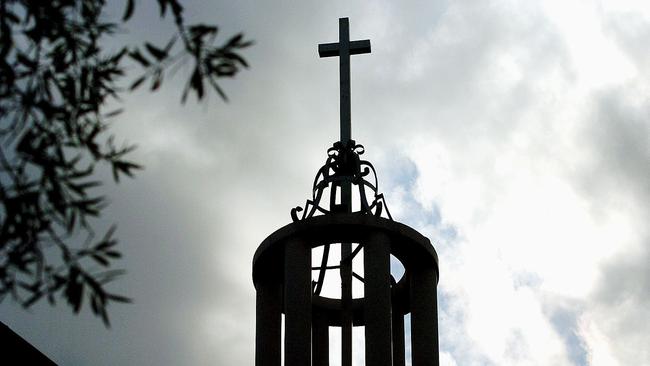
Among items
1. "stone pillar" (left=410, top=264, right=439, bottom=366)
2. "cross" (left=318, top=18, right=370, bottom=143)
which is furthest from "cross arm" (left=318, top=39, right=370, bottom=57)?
"stone pillar" (left=410, top=264, right=439, bottom=366)

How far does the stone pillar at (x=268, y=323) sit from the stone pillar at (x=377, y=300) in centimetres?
142

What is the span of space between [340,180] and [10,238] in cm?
1269

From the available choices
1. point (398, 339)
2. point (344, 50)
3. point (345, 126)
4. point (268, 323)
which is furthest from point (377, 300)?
point (344, 50)

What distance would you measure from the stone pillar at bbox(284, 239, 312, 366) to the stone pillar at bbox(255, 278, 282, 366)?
674 mm

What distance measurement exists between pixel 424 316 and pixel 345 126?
364 centimetres

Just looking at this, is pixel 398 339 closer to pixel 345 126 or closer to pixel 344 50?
pixel 345 126

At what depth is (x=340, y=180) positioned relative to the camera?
18.8m

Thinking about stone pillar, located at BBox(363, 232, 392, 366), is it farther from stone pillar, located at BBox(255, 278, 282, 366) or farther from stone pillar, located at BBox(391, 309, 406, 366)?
stone pillar, located at BBox(255, 278, 282, 366)

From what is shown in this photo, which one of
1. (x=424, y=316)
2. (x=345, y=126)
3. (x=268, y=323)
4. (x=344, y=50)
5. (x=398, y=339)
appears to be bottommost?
(x=398, y=339)

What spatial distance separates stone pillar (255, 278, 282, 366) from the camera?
17.3 meters

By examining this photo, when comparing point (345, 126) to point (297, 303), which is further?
point (345, 126)

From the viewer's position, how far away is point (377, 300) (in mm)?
16766

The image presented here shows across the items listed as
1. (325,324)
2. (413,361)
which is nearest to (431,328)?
(413,361)

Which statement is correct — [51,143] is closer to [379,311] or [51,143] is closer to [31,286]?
[31,286]
